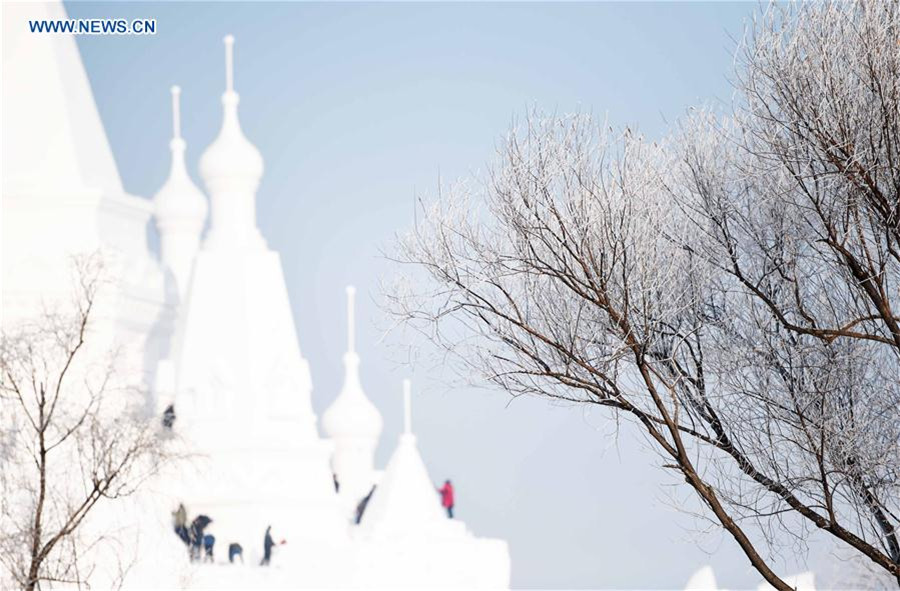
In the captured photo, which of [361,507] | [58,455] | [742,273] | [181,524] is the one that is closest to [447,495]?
[361,507]

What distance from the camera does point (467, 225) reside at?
9.34m

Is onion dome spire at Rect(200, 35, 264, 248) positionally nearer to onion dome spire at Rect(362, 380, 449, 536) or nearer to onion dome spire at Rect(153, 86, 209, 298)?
onion dome spire at Rect(153, 86, 209, 298)

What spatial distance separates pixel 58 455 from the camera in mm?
17453

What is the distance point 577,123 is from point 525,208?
571 millimetres

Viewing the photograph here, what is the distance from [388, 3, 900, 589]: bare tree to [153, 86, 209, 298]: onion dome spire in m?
16.5

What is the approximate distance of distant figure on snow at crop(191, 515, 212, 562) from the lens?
821 inches

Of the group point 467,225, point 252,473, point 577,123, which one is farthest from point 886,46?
point 252,473

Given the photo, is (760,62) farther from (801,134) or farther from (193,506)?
(193,506)

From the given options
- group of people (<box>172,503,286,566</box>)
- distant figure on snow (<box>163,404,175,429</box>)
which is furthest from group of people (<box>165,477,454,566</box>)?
distant figure on snow (<box>163,404,175,429</box>)

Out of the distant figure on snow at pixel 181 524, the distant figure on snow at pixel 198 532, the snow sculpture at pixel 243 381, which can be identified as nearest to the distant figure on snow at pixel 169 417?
the snow sculpture at pixel 243 381

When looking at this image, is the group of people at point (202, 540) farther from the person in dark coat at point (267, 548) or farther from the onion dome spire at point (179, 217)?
the onion dome spire at point (179, 217)

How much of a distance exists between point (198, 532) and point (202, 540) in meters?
0.12

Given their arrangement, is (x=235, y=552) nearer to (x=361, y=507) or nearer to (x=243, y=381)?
(x=243, y=381)

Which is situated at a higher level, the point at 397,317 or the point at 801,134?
the point at 801,134
